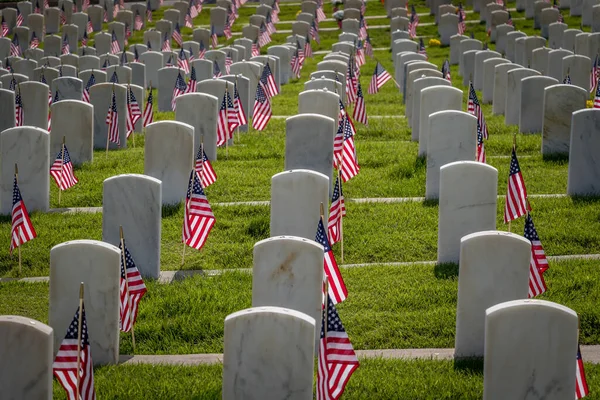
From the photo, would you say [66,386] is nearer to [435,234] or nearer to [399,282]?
[399,282]

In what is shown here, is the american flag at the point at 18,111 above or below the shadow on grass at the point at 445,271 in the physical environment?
above

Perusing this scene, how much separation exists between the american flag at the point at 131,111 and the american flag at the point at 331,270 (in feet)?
29.1

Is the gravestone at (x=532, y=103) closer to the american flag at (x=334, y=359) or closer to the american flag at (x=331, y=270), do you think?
the american flag at (x=331, y=270)

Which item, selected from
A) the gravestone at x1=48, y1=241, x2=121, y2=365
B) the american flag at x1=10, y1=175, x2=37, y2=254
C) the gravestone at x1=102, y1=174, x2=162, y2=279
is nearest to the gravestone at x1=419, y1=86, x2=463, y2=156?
the gravestone at x1=102, y1=174, x2=162, y2=279

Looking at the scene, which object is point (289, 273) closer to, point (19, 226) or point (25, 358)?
point (25, 358)

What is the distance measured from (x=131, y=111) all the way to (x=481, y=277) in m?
9.67

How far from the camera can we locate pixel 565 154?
16.0m

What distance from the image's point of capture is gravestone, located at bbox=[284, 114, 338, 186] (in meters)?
13.9

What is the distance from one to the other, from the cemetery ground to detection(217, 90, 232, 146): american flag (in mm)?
366

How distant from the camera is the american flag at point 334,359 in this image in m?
7.66

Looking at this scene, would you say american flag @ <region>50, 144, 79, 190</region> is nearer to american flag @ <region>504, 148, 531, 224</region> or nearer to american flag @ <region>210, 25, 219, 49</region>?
american flag @ <region>504, 148, 531, 224</region>

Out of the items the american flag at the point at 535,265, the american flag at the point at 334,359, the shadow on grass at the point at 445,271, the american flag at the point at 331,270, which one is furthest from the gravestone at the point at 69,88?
the american flag at the point at 334,359

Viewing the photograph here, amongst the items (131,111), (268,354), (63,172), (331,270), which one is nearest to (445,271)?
(331,270)

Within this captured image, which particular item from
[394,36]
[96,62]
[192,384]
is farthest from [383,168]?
[394,36]
